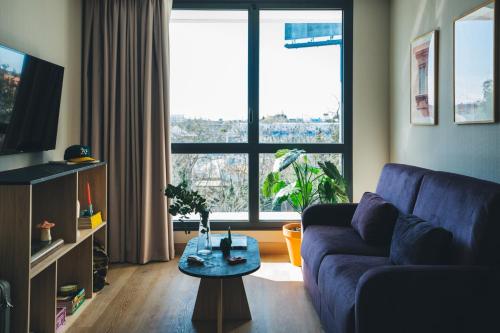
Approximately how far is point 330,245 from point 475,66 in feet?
4.63

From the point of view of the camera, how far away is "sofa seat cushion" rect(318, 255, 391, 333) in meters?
2.02

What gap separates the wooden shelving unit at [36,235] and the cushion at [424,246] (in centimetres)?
187

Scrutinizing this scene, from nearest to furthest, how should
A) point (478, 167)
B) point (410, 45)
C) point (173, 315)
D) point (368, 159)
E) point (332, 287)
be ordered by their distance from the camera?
1. point (332, 287)
2. point (478, 167)
3. point (173, 315)
4. point (410, 45)
5. point (368, 159)

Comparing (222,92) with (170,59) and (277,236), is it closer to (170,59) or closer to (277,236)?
(170,59)

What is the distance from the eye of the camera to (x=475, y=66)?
2.67 metres

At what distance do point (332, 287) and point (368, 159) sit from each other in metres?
2.30

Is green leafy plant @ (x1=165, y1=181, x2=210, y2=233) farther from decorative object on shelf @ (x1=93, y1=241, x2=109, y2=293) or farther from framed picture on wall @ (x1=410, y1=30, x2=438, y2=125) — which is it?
framed picture on wall @ (x1=410, y1=30, x2=438, y2=125)

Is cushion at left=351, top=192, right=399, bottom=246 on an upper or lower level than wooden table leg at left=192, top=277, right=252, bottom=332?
upper

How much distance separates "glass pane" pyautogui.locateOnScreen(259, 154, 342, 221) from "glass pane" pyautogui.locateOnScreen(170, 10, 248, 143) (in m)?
0.35

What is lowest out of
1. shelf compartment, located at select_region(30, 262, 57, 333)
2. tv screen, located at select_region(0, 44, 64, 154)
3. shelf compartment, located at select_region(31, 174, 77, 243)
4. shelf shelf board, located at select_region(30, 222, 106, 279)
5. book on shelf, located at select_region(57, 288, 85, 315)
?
book on shelf, located at select_region(57, 288, 85, 315)

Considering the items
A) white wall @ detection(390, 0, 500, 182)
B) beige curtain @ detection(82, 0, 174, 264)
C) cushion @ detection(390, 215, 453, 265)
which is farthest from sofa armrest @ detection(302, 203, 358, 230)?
beige curtain @ detection(82, 0, 174, 264)

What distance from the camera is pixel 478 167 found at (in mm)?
2688

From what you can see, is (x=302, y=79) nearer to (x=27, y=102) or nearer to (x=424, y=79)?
(x=424, y=79)

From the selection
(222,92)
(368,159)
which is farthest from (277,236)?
(222,92)
